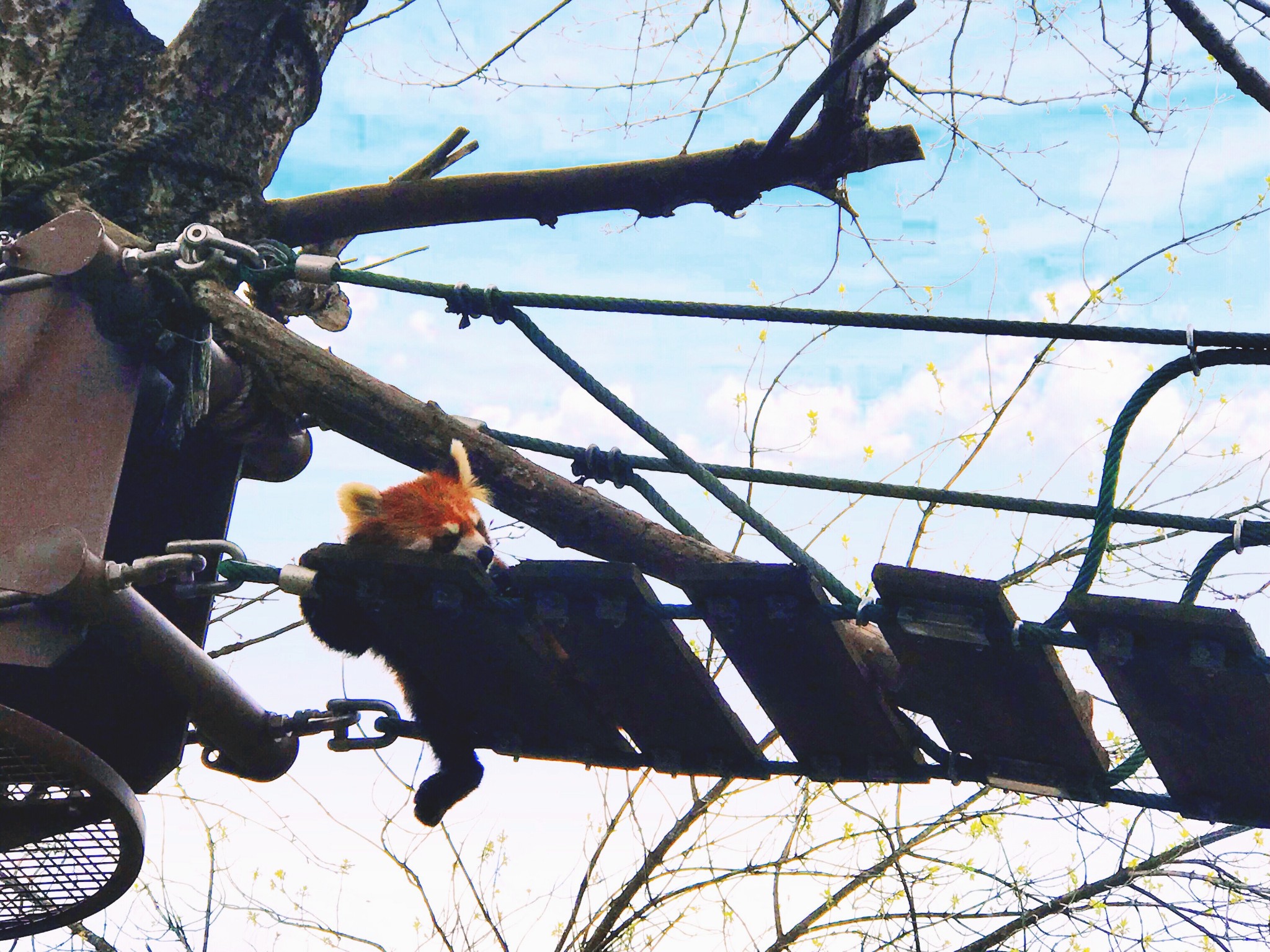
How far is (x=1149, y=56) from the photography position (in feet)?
13.5

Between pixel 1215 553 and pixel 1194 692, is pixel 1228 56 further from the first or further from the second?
pixel 1194 692

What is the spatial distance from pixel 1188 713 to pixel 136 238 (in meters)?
2.51

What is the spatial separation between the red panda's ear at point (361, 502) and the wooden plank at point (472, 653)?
1.11 metres

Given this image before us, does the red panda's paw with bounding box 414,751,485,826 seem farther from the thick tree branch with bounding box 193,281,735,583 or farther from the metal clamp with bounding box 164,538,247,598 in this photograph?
the metal clamp with bounding box 164,538,247,598

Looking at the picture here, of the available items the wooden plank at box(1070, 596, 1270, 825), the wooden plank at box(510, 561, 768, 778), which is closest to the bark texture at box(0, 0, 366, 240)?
the wooden plank at box(510, 561, 768, 778)

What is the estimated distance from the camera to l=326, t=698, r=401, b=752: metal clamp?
248cm

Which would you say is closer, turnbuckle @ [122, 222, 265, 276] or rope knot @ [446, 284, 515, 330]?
turnbuckle @ [122, 222, 265, 276]

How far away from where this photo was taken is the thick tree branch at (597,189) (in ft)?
11.4

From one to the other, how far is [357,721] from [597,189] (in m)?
1.98

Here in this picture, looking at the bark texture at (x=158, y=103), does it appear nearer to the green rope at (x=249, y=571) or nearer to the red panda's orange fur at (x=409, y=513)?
the red panda's orange fur at (x=409, y=513)

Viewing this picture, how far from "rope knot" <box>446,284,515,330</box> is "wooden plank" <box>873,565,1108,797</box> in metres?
1.29

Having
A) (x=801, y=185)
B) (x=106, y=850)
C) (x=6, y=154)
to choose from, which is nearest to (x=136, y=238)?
(x=6, y=154)

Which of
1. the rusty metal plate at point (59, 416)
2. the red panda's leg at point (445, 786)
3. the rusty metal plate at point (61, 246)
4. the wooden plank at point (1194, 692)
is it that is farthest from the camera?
the red panda's leg at point (445, 786)

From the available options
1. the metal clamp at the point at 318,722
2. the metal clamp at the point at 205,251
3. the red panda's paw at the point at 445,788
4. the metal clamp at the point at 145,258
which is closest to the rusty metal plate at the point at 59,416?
the metal clamp at the point at 145,258
